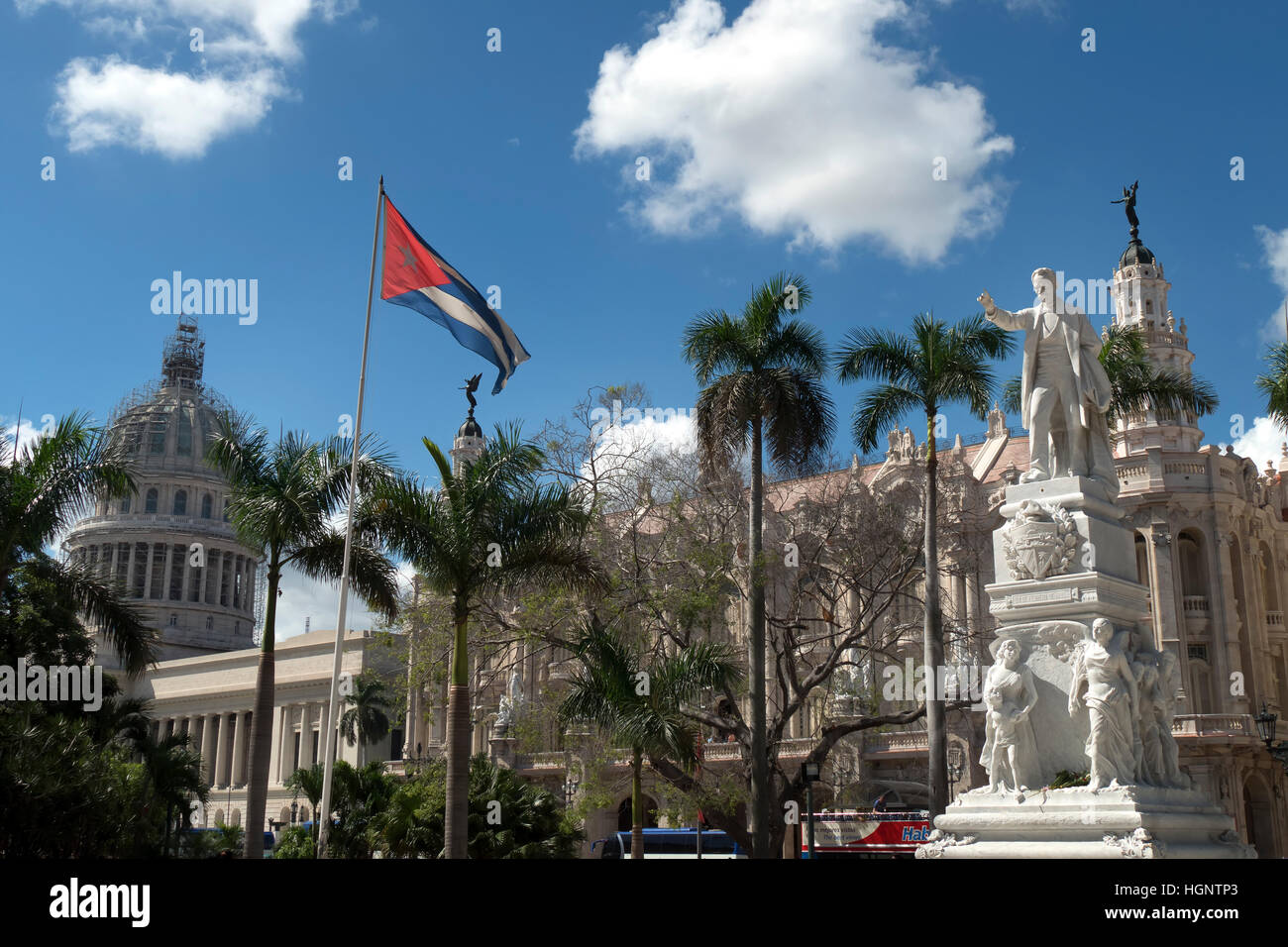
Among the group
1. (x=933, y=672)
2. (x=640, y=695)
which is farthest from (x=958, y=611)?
(x=640, y=695)

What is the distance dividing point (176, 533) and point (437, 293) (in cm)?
10807

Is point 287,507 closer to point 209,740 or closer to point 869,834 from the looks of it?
point 869,834

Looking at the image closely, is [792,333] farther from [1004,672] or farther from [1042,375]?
[1004,672]

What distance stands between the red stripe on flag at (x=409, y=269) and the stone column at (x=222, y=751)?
270 ft

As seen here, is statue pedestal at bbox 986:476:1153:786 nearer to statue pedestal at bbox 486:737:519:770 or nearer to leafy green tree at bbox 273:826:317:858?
leafy green tree at bbox 273:826:317:858

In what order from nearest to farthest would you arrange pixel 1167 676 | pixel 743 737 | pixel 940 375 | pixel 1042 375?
pixel 1167 676, pixel 1042 375, pixel 940 375, pixel 743 737

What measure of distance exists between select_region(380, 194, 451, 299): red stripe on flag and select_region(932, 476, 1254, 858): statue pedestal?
1320 centimetres

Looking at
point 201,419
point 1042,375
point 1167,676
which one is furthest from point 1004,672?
point 201,419

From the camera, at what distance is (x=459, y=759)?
2105 cm

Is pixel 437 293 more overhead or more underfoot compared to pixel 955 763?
more overhead

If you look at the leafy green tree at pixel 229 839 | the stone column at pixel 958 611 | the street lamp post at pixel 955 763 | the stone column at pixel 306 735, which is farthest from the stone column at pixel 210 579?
the street lamp post at pixel 955 763

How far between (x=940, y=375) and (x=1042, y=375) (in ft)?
43.6

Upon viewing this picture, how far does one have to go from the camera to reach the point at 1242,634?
1838 inches

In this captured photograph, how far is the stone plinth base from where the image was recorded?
11.9 m
